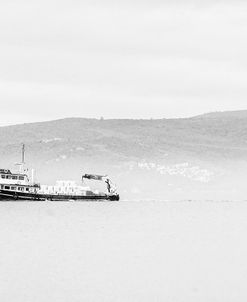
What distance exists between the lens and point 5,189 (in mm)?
148500

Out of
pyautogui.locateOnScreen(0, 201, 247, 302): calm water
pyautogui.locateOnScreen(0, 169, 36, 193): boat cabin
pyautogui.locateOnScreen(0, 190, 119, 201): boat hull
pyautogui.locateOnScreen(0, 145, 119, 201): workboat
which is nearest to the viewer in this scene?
pyautogui.locateOnScreen(0, 201, 247, 302): calm water

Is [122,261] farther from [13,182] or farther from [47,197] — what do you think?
[47,197]

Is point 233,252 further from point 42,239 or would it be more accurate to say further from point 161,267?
point 42,239

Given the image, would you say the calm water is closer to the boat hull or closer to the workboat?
the boat hull

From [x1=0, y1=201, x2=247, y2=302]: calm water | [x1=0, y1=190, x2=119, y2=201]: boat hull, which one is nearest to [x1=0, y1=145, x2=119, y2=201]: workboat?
[x1=0, y1=190, x2=119, y2=201]: boat hull

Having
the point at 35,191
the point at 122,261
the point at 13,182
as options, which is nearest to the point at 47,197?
the point at 35,191

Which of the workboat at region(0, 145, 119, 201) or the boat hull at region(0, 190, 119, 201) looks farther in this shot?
the workboat at region(0, 145, 119, 201)

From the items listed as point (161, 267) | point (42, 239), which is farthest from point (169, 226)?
point (161, 267)

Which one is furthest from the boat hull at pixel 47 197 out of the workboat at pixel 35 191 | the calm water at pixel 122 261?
the calm water at pixel 122 261

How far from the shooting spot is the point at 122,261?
67750 mm

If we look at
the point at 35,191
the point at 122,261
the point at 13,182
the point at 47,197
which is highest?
the point at 13,182

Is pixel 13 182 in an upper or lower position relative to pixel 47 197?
upper

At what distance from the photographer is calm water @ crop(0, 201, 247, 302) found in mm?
54344

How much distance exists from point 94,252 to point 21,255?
5.94m
